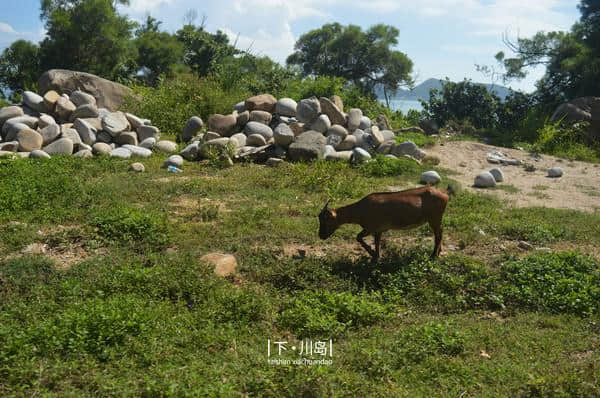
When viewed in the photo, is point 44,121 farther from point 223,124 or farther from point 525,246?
point 525,246

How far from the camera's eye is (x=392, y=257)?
23.4 ft

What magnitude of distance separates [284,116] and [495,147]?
5.96 m

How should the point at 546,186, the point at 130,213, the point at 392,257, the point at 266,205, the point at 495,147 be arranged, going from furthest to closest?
the point at 495,147, the point at 546,186, the point at 266,205, the point at 130,213, the point at 392,257

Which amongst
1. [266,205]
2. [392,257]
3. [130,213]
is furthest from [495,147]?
[130,213]

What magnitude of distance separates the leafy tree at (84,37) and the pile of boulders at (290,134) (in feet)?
28.0

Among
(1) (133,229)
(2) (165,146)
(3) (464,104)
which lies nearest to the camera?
(1) (133,229)

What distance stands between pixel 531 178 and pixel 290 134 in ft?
17.8

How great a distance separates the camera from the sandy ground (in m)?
10.9

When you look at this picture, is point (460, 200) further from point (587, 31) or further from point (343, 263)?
point (587, 31)

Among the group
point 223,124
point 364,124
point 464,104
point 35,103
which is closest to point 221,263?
point 223,124

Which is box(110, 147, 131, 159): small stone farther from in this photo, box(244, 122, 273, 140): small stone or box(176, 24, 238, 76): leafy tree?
box(176, 24, 238, 76): leafy tree

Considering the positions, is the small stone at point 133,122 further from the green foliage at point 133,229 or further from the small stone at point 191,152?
the green foliage at point 133,229

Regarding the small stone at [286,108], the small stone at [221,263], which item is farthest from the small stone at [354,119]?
the small stone at [221,263]

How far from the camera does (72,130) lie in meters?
13.1
